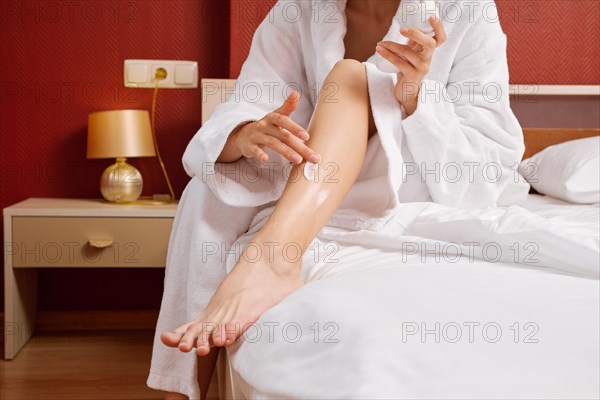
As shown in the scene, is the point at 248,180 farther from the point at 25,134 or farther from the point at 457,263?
the point at 25,134

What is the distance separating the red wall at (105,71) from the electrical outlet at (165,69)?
0.03 metres

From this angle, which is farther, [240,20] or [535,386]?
[240,20]

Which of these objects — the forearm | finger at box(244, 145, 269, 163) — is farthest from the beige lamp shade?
finger at box(244, 145, 269, 163)

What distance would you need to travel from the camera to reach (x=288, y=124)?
1041 mm

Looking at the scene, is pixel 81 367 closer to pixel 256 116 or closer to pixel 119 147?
pixel 119 147

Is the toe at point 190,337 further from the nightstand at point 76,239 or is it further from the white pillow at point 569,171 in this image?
the nightstand at point 76,239

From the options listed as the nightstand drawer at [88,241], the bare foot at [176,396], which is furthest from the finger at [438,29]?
the nightstand drawer at [88,241]

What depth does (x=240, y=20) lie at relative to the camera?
2.42 meters

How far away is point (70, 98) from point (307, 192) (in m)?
1.78

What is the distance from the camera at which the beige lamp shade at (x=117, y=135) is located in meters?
2.33

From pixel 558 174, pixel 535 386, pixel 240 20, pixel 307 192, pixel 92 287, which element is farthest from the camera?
pixel 92 287

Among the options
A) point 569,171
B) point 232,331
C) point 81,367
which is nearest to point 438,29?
point 232,331

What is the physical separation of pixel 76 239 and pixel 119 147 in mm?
352

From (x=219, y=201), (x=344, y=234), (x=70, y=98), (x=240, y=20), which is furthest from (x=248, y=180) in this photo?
(x=70, y=98)
